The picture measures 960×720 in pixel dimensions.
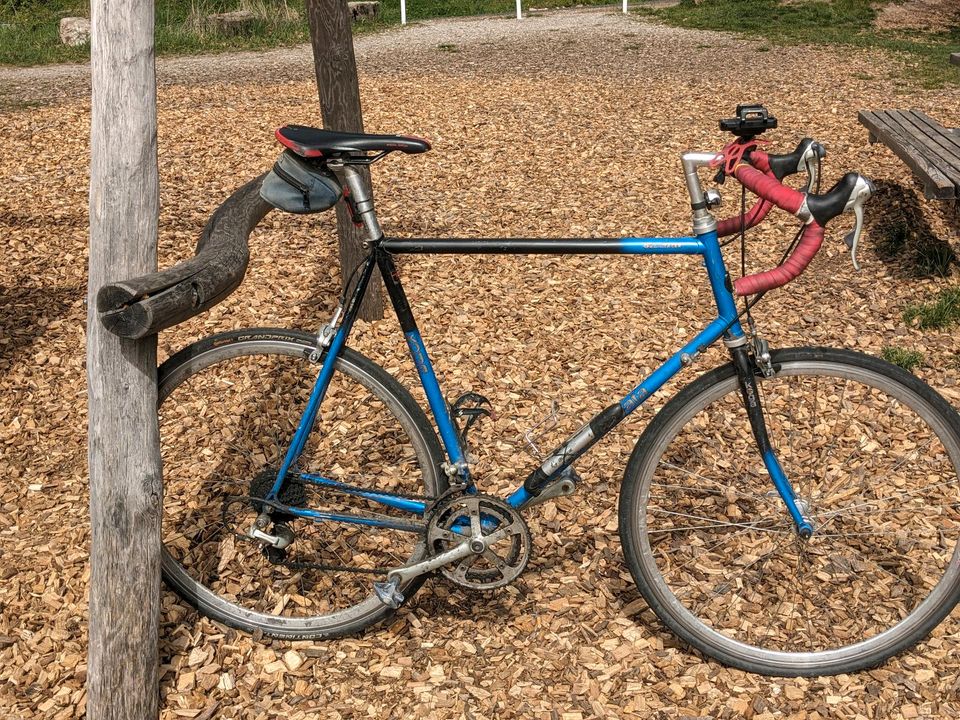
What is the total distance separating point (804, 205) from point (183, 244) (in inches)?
176

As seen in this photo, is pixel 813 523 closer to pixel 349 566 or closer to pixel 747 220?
pixel 747 220

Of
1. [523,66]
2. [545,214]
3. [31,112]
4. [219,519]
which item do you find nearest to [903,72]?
[523,66]

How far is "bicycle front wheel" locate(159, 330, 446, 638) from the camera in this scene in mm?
2822

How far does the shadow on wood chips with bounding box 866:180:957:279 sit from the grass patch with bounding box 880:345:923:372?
916mm

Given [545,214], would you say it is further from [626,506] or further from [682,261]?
[626,506]

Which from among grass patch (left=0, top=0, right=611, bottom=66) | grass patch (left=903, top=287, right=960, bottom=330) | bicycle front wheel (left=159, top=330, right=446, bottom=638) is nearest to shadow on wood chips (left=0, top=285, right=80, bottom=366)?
bicycle front wheel (left=159, top=330, right=446, bottom=638)

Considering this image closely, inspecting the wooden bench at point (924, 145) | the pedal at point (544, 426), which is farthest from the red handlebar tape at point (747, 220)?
the wooden bench at point (924, 145)

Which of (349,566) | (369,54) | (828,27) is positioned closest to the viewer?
(349,566)

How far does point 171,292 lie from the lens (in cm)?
237

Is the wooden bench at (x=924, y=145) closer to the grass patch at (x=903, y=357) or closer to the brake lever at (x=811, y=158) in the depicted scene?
the grass patch at (x=903, y=357)

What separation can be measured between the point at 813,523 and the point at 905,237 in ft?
11.2

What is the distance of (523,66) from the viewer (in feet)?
35.5

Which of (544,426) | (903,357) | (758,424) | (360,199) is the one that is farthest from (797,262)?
(903,357)

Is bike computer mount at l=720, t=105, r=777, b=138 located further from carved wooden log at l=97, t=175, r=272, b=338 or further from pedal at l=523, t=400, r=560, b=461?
pedal at l=523, t=400, r=560, b=461
